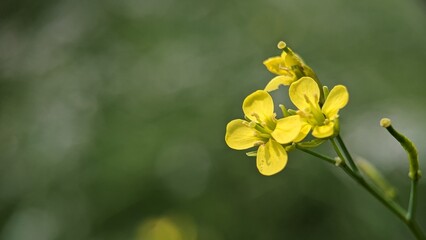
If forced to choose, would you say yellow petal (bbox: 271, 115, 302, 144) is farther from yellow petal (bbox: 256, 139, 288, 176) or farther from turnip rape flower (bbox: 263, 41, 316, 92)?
turnip rape flower (bbox: 263, 41, 316, 92)

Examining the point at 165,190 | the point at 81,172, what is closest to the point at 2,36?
the point at 81,172

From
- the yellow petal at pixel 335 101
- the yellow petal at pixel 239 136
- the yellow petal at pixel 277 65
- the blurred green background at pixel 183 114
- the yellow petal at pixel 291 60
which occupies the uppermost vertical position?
the yellow petal at pixel 291 60

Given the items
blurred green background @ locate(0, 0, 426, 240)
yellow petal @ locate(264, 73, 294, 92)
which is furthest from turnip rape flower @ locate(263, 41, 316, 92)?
blurred green background @ locate(0, 0, 426, 240)

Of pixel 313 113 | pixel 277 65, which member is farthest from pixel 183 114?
pixel 313 113

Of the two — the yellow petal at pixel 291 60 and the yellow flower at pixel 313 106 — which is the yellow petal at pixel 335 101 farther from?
the yellow petal at pixel 291 60

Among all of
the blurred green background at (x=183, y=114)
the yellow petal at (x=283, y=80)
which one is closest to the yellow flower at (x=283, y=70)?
the yellow petal at (x=283, y=80)

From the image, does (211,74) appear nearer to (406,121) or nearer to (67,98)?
(67,98)

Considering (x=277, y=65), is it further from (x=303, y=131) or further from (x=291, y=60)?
(x=303, y=131)
